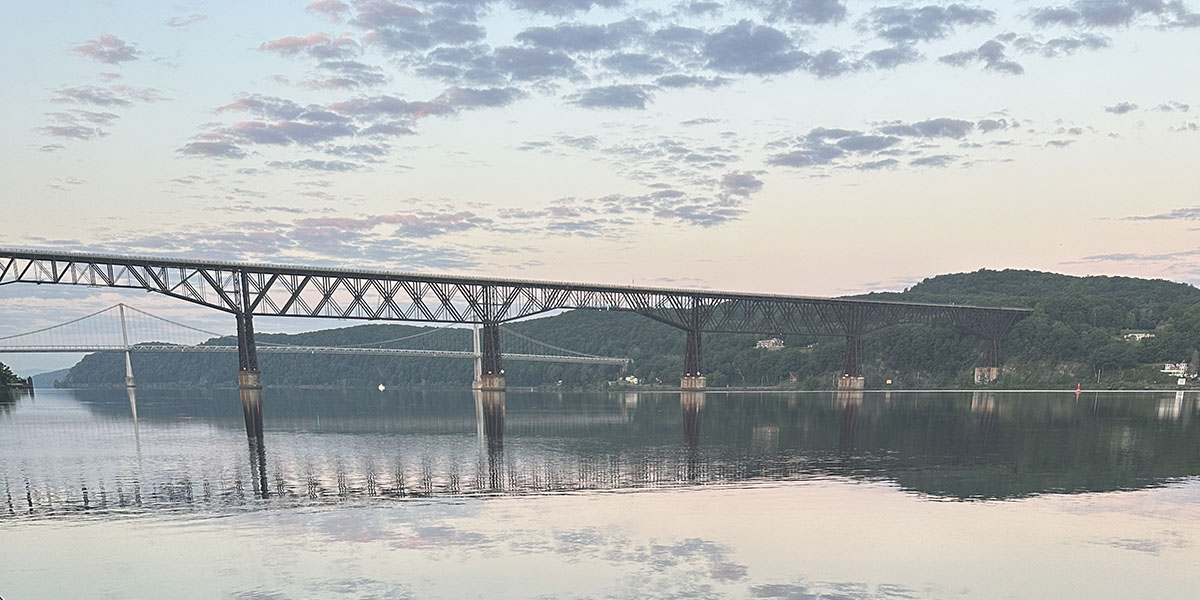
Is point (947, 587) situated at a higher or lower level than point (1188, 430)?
higher

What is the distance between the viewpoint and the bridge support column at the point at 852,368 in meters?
162

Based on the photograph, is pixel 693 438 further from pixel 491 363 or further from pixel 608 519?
pixel 491 363

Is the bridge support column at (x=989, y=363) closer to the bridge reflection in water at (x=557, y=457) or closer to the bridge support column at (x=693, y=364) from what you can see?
the bridge support column at (x=693, y=364)

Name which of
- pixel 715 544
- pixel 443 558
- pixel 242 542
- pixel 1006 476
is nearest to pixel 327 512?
pixel 242 542

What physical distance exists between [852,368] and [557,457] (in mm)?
130230

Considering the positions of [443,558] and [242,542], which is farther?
[242,542]

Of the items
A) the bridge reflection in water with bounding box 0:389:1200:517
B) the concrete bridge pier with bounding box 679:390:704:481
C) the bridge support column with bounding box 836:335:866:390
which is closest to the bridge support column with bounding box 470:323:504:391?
the concrete bridge pier with bounding box 679:390:704:481

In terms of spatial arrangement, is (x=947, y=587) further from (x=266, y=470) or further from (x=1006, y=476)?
(x=266, y=470)

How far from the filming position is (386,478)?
3503 cm

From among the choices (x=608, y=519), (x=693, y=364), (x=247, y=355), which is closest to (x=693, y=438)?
(x=608, y=519)

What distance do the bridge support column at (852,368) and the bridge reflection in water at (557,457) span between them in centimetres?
8855

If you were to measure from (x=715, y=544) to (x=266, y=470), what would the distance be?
23164 millimetres

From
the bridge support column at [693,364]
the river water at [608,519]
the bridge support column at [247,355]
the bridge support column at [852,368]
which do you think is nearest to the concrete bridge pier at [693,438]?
the river water at [608,519]

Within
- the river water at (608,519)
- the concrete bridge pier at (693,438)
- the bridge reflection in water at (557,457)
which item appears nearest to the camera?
the river water at (608,519)
